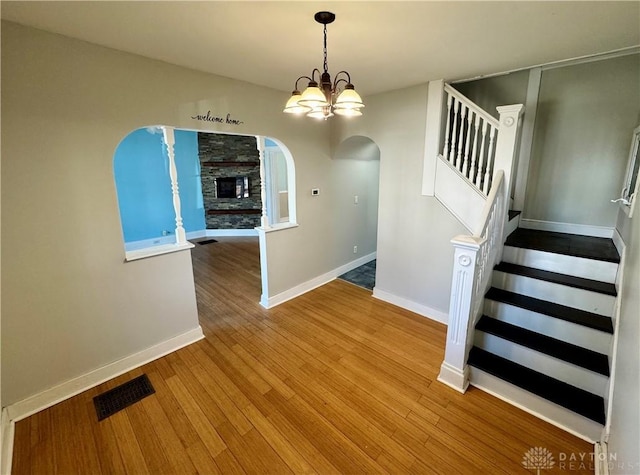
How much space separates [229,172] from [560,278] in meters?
6.85

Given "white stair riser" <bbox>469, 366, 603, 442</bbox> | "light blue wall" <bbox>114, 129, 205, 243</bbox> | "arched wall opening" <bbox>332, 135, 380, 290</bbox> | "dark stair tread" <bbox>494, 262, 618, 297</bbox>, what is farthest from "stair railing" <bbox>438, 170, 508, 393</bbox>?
"light blue wall" <bbox>114, 129, 205, 243</bbox>

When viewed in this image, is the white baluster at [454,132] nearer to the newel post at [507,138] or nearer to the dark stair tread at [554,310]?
the newel post at [507,138]

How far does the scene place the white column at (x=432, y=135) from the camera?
9.52 ft

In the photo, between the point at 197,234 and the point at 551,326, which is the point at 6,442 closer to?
the point at 551,326

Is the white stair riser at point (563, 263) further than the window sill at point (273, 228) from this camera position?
No

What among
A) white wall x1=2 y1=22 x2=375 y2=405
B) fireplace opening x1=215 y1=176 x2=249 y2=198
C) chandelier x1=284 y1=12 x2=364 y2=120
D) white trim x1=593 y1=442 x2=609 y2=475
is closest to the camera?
chandelier x1=284 y1=12 x2=364 y2=120

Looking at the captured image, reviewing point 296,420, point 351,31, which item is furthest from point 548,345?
point 351,31

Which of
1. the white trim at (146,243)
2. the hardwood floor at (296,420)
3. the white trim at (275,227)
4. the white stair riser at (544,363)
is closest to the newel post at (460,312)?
the hardwood floor at (296,420)

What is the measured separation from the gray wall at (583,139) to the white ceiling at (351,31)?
34.8 inches

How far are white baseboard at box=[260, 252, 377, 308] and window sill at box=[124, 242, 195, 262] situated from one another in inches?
53.6

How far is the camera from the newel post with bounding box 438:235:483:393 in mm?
2084

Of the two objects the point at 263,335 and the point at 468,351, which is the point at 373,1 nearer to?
the point at 468,351

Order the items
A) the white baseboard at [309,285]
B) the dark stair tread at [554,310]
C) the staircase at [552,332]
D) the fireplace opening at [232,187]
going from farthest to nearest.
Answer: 1. the fireplace opening at [232,187]
2. the white baseboard at [309,285]
3. the dark stair tread at [554,310]
4. the staircase at [552,332]

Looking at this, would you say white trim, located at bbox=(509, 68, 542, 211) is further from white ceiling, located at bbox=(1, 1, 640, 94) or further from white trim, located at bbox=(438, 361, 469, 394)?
white trim, located at bbox=(438, 361, 469, 394)
